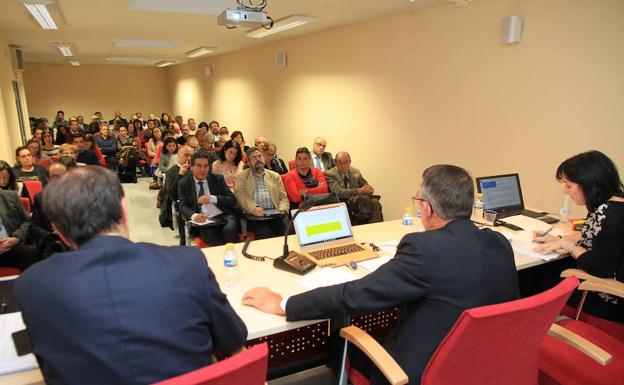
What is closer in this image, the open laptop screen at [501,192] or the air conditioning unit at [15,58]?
the open laptop screen at [501,192]

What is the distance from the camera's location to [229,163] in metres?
5.03

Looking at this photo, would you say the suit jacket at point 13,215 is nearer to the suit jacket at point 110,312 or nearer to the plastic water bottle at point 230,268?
the plastic water bottle at point 230,268

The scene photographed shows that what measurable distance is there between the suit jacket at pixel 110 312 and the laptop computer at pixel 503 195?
8.66 feet

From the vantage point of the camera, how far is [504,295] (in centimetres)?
154

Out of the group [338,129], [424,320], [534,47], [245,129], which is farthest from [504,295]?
[245,129]

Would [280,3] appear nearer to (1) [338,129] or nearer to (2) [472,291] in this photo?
(1) [338,129]

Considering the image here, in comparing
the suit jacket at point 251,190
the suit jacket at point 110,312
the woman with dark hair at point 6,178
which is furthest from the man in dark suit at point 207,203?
the suit jacket at point 110,312

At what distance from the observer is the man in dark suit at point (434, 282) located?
146cm

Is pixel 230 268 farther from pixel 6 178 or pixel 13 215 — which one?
pixel 6 178

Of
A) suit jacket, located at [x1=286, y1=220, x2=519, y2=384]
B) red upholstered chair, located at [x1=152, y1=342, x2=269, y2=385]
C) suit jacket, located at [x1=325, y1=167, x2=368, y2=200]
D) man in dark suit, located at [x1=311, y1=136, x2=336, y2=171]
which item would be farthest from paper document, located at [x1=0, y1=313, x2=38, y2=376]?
man in dark suit, located at [x1=311, y1=136, x2=336, y2=171]

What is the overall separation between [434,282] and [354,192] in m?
3.15

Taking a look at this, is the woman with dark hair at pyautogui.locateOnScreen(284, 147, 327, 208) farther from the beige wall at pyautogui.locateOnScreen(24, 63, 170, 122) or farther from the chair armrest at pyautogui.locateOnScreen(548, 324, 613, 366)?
the beige wall at pyautogui.locateOnScreen(24, 63, 170, 122)

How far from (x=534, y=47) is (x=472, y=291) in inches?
117

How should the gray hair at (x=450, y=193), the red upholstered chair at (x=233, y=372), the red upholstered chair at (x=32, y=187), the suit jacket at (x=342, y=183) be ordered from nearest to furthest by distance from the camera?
the red upholstered chair at (x=233, y=372)
the gray hair at (x=450, y=193)
the red upholstered chair at (x=32, y=187)
the suit jacket at (x=342, y=183)
